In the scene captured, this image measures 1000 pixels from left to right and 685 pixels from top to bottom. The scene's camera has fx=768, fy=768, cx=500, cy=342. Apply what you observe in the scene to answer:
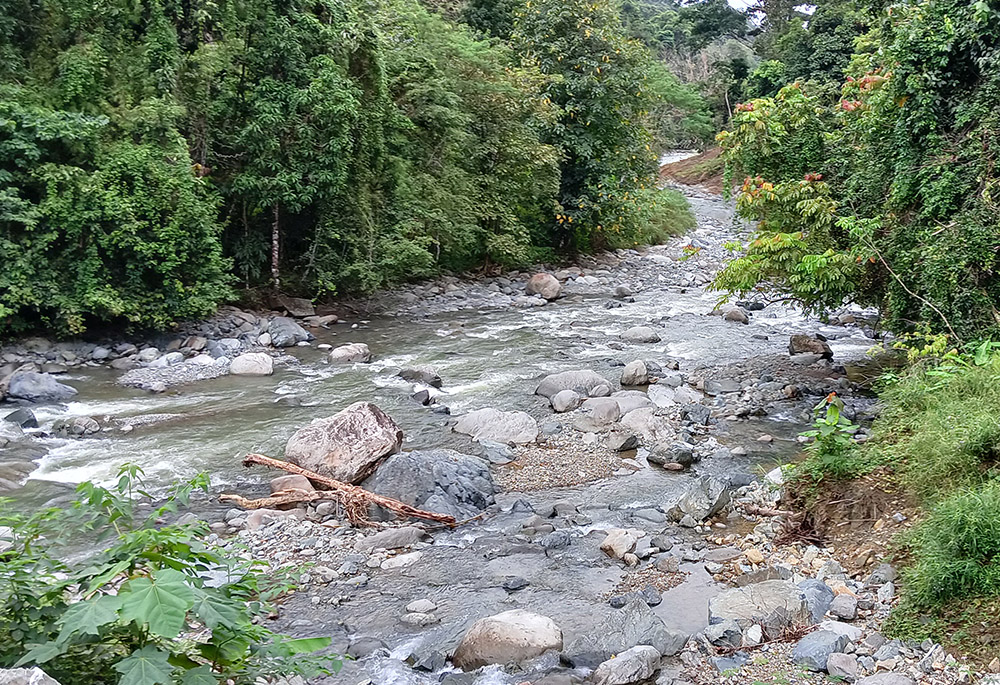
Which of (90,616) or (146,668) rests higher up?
(90,616)

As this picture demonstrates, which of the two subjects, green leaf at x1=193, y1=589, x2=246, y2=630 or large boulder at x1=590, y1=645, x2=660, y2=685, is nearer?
green leaf at x1=193, y1=589, x2=246, y2=630

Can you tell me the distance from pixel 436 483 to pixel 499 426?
1.96 meters

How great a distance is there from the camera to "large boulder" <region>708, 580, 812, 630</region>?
4797 mm

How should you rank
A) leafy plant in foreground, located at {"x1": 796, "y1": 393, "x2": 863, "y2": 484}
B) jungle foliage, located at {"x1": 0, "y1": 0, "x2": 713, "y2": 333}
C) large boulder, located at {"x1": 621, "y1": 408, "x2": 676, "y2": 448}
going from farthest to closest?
jungle foliage, located at {"x1": 0, "y1": 0, "x2": 713, "y2": 333}
large boulder, located at {"x1": 621, "y1": 408, "x2": 676, "y2": 448}
leafy plant in foreground, located at {"x1": 796, "y1": 393, "x2": 863, "y2": 484}

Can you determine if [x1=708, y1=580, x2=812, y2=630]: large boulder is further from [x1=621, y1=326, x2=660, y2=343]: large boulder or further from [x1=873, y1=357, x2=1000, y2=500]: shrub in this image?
[x1=621, y1=326, x2=660, y2=343]: large boulder

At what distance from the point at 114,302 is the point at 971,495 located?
11.3 metres

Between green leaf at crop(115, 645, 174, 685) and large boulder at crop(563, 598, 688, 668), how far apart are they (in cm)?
280

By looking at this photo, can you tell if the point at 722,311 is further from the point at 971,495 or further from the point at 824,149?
the point at 971,495

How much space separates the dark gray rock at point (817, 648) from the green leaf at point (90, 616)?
363cm

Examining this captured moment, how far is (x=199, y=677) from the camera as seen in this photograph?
2609 mm

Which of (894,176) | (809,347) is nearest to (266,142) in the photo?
(809,347)

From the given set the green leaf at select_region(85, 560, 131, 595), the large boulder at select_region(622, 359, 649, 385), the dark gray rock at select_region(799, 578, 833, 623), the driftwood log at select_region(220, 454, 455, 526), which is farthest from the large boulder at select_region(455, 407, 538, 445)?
the green leaf at select_region(85, 560, 131, 595)

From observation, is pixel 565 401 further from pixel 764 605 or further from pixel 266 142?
pixel 266 142

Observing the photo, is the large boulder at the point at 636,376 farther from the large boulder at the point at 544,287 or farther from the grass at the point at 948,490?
the large boulder at the point at 544,287
